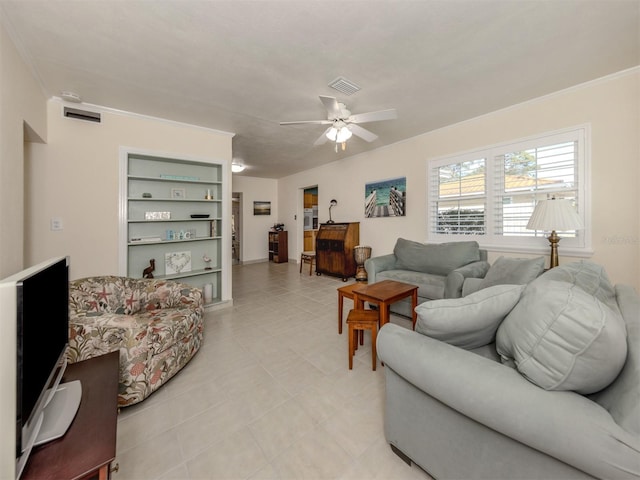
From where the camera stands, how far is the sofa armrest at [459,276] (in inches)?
104

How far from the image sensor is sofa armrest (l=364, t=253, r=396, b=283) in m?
3.54

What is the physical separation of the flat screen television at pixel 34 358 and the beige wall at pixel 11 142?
117 centimetres

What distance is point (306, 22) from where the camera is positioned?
174cm

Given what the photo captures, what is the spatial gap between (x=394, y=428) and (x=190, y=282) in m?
3.41

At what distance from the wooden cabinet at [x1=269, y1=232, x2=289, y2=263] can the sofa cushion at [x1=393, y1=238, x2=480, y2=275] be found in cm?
410

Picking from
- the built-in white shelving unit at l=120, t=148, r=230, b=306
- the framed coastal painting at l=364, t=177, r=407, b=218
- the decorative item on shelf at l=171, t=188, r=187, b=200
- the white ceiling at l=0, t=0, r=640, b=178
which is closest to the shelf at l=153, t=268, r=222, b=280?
the built-in white shelving unit at l=120, t=148, r=230, b=306

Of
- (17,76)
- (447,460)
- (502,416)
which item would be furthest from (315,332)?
(17,76)

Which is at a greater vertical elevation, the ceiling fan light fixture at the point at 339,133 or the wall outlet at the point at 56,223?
the ceiling fan light fixture at the point at 339,133

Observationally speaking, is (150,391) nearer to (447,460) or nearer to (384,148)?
(447,460)

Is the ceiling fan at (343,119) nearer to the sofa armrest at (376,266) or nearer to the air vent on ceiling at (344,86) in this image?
the air vent on ceiling at (344,86)

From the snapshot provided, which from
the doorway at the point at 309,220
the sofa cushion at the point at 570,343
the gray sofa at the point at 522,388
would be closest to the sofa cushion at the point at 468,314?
the gray sofa at the point at 522,388

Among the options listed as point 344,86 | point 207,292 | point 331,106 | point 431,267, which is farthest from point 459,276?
point 207,292

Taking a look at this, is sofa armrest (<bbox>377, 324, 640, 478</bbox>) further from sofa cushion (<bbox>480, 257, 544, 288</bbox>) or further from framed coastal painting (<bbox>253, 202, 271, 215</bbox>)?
framed coastal painting (<bbox>253, 202, 271, 215</bbox>)

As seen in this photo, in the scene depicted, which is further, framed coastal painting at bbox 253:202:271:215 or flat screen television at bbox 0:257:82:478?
framed coastal painting at bbox 253:202:271:215
